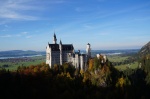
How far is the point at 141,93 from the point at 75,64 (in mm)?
34851

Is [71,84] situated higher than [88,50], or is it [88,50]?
[88,50]

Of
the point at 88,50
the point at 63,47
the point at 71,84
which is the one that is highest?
the point at 63,47

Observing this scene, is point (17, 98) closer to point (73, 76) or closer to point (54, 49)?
point (73, 76)

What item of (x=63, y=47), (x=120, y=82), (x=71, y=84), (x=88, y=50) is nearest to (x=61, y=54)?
(x=63, y=47)

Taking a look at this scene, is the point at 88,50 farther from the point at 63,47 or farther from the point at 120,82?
the point at 120,82

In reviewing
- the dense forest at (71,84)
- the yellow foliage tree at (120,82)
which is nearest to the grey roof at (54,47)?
the dense forest at (71,84)

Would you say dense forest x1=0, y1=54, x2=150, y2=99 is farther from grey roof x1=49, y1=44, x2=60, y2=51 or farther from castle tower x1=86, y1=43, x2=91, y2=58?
grey roof x1=49, y1=44, x2=60, y2=51

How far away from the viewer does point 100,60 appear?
118 metres

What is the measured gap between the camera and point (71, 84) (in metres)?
105

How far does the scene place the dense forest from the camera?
8956 cm

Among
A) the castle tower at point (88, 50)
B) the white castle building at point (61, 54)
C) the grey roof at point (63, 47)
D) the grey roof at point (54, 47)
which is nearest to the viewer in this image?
the white castle building at point (61, 54)

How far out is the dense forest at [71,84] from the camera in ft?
294

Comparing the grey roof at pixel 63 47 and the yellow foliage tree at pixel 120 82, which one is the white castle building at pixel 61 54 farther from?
the yellow foliage tree at pixel 120 82

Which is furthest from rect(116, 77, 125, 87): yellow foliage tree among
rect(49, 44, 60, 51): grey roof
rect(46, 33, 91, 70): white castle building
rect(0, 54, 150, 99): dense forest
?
rect(49, 44, 60, 51): grey roof
